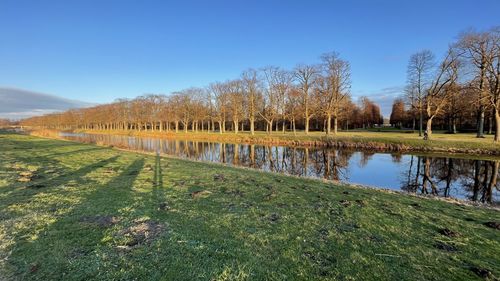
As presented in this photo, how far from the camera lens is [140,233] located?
5.06m

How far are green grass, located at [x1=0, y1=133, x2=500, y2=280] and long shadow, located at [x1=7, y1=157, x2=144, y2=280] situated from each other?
17 mm

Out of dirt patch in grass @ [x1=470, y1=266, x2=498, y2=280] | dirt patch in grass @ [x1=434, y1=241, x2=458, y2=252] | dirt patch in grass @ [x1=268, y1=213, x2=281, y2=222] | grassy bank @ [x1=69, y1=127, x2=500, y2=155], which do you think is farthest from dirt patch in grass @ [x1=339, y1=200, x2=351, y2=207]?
grassy bank @ [x1=69, y1=127, x2=500, y2=155]

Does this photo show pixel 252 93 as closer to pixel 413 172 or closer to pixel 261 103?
pixel 261 103

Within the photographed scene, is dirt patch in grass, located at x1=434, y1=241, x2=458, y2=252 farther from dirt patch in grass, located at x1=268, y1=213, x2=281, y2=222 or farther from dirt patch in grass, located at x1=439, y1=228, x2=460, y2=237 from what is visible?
dirt patch in grass, located at x1=268, y1=213, x2=281, y2=222

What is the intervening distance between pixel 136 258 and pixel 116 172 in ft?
27.4

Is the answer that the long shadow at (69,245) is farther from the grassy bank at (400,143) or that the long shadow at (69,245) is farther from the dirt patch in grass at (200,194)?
the grassy bank at (400,143)

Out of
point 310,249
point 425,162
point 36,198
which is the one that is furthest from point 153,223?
point 425,162

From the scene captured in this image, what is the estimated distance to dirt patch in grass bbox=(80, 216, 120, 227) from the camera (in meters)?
5.41

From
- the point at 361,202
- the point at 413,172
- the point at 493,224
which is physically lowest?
the point at 413,172

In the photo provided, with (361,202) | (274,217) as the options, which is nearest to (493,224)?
(361,202)

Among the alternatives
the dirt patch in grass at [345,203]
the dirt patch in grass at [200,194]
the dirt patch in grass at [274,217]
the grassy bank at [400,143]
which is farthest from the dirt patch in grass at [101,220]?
the grassy bank at [400,143]

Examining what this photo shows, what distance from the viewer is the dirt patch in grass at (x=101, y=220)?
541 centimetres

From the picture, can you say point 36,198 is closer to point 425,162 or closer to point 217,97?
point 425,162

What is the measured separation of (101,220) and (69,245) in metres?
1.20
